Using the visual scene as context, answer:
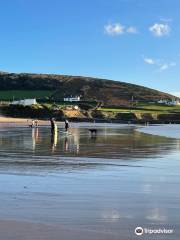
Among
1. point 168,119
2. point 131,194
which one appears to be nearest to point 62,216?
point 131,194

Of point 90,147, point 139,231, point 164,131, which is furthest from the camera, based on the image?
point 164,131

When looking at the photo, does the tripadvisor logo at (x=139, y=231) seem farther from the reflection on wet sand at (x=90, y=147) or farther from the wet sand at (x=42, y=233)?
the reflection on wet sand at (x=90, y=147)

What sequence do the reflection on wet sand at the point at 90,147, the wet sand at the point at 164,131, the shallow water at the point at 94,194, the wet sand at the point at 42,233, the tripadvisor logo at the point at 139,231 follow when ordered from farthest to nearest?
the wet sand at the point at 164,131
the reflection on wet sand at the point at 90,147
the shallow water at the point at 94,194
the tripadvisor logo at the point at 139,231
the wet sand at the point at 42,233

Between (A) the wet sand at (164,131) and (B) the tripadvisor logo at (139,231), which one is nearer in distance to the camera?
(B) the tripadvisor logo at (139,231)

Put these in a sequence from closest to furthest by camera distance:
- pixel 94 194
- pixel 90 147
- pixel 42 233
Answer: pixel 42 233 → pixel 94 194 → pixel 90 147

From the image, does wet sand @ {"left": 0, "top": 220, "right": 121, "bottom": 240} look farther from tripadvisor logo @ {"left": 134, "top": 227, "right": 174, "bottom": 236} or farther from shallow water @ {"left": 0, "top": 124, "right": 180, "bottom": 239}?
tripadvisor logo @ {"left": 134, "top": 227, "right": 174, "bottom": 236}

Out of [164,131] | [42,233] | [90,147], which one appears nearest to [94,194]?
[42,233]

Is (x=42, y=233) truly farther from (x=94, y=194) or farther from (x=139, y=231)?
(x=94, y=194)

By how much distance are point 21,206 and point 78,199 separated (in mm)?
1602

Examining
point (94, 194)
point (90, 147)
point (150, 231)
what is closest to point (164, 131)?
point (90, 147)

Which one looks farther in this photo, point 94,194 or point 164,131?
point 164,131

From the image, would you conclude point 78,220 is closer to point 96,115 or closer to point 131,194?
point 131,194

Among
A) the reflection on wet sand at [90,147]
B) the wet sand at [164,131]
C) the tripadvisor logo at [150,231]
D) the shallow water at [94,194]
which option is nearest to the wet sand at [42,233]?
the shallow water at [94,194]

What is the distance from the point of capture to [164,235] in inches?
328
